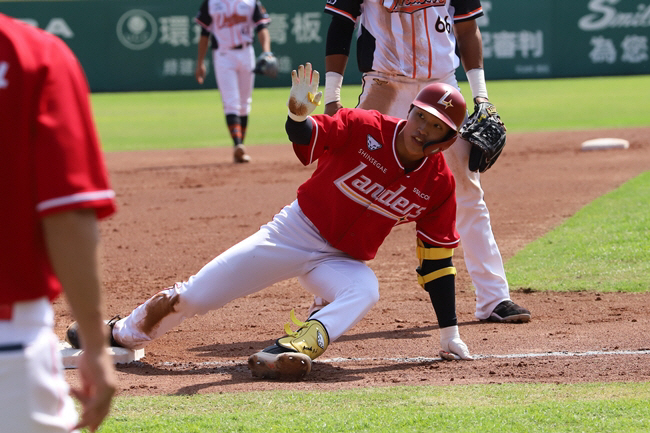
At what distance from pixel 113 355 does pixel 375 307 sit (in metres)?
1.72

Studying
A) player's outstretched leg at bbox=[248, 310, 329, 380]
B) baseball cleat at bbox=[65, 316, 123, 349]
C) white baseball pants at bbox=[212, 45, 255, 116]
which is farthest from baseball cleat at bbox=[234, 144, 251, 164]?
player's outstretched leg at bbox=[248, 310, 329, 380]

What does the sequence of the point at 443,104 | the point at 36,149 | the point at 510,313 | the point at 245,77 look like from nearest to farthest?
the point at 36,149
the point at 443,104
the point at 510,313
the point at 245,77

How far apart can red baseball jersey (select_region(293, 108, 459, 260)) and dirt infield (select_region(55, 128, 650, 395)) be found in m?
0.61

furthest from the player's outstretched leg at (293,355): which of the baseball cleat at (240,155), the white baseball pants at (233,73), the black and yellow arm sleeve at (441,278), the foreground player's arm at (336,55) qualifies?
the white baseball pants at (233,73)

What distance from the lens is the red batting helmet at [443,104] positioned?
3518 millimetres

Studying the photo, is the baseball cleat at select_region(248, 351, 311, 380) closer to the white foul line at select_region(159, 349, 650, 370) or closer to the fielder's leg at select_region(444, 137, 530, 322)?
the white foul line at select_region(159, 349, 650, 370)

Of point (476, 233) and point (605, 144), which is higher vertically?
point (476, 233)

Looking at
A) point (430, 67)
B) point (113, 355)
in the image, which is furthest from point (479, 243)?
point (113, 355)

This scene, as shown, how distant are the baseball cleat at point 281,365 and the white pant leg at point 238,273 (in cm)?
34

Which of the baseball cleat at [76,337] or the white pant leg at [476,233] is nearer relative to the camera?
the baseball cleat at [76,337]

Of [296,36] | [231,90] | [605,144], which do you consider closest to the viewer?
[605,144]

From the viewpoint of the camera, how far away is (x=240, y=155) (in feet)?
36.0

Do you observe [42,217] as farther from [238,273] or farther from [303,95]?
[238,273]

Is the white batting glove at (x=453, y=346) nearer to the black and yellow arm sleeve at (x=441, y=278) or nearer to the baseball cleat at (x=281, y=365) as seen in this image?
the black and yellow arm sleeve at (x=441, y=278)
